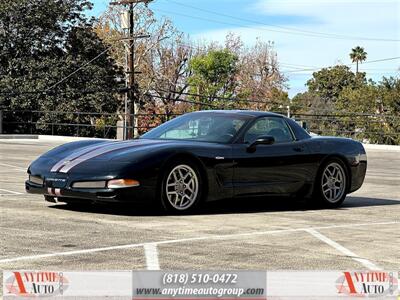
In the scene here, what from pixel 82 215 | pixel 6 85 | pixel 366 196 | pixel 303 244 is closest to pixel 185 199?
pixel 82 215

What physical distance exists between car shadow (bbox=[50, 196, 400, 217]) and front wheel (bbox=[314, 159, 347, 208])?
130mm

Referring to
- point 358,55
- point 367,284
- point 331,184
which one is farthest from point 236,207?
point 358,55

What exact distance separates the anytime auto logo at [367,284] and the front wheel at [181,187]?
4.26 metres

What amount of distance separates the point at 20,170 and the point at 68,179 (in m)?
6.72

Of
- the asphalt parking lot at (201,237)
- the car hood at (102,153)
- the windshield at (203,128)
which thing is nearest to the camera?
the asphalt parking lot at (201,237)

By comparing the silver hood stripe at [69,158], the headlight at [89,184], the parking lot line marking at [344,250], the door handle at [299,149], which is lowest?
the parking lot line marking at [344,250]

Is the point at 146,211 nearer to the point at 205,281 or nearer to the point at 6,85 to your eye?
the point at 205,281

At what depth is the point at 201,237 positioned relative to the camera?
602 centimetres

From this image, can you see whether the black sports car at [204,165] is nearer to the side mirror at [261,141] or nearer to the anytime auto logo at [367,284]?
the side mirror at [261,141]

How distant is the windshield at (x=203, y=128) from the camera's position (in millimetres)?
8242

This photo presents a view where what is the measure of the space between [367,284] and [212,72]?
5810cm

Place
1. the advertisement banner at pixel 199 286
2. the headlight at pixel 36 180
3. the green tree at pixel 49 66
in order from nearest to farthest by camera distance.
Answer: the advertisement banner at pixel 199 286
the headlight at pixel 36 180
the green tree at pixel 49 66

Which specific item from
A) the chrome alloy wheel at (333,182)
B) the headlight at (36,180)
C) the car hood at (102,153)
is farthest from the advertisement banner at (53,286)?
the chrome alloy wheel at (333,182)

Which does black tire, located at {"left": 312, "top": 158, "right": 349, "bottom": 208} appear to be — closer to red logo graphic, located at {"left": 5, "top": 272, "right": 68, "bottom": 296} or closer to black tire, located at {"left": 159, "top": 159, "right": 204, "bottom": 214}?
black tire, located at {"left": 159, "top": 159, "right": 204, "bottom": 214}
